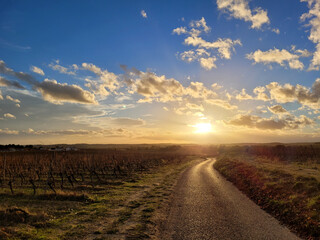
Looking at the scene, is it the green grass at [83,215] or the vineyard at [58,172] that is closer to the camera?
the green grass at [83,215]

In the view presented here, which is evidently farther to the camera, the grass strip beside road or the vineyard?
the vineyard

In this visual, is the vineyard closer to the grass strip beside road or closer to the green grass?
the green grass

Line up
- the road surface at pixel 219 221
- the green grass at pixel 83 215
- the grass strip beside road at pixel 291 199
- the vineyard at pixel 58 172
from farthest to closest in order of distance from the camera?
the vineyard at pixel 58 172 → the grass strip beside road at pixel 291 199 → the green grass at pixel 83 215 → the road surface at pixel 219 221

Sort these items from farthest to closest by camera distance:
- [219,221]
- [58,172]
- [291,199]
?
[58,172] < [291,199] < [219,221]

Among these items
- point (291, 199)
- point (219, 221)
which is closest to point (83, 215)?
point (219, 221)

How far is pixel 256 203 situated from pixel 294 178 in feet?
19.9

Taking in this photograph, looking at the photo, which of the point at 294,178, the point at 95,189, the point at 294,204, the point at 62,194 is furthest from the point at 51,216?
the point at 294,178

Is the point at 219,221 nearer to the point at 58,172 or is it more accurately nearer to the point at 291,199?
the point at 291,199

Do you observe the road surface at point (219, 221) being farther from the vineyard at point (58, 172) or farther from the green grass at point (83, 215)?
the vineyard at point (58, 172)

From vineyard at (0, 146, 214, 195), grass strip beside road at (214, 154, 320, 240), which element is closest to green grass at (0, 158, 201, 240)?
vineyard at (0, 146, 214, 195)

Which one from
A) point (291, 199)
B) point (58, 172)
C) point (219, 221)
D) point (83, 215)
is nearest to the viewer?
point (219, 221)

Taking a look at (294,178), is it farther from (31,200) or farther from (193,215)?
(31,200)

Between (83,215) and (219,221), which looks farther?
(83,215)

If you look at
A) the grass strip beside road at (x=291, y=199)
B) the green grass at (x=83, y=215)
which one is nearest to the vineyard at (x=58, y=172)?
the green grass at (x=83, y=215)
